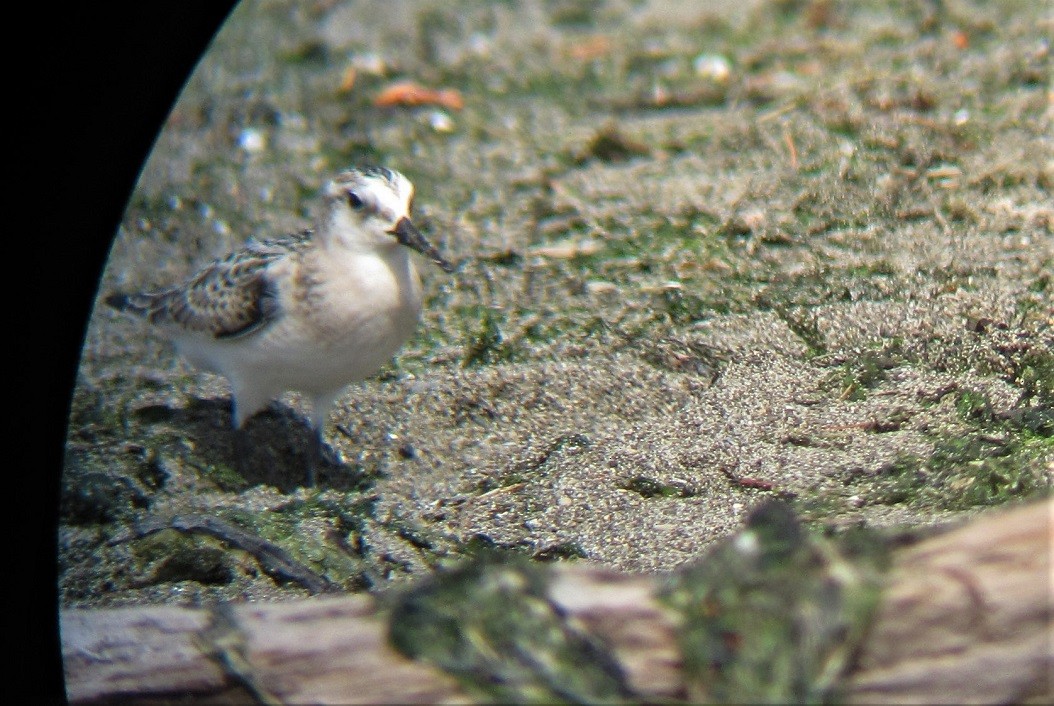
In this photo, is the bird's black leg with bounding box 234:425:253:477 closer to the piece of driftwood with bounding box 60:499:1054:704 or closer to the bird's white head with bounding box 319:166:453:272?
the bird's white head with bounding box 319:166:453:272

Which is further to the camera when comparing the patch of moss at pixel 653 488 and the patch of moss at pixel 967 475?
the patch of moss at pixel 653 488

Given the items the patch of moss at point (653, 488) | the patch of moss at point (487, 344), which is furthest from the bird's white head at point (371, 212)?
the patch of moss at point (653, 488)

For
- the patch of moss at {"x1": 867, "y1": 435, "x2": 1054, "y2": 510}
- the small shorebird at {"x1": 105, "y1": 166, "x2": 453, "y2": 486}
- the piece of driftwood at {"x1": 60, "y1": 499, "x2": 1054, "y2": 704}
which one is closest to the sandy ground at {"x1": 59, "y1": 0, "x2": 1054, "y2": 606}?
the patch of moss at {"x1": 867, "y1": 435, "x2": 1054, "y2": 510}

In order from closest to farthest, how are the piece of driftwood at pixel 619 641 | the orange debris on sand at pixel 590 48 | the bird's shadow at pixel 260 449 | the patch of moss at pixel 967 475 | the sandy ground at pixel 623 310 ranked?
the piece of driftwood at pixel 619 641, the patch of moss at pixel 967 475, the sandy ground at pixel 623 310, the bird's shadow at pixel 260 449, the orange debris on sand at pixel 590 48

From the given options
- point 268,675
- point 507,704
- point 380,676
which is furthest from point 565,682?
point 268,675

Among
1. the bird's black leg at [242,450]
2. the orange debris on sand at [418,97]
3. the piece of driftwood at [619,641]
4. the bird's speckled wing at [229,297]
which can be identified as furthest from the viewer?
the orange debris on sand at [418,97]

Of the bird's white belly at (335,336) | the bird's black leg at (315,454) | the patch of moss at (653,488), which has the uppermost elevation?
the bird's white belly at (335,336)

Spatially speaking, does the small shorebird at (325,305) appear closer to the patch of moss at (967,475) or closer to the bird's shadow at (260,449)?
the bird's shadow at (260,449)
